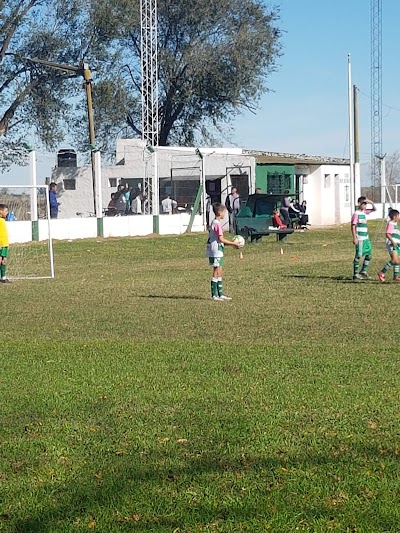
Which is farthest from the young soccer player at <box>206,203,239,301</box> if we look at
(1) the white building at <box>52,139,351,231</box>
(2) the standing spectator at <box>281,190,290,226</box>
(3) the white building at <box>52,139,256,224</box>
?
(3) the white building at <box>52,139,256,224</box>

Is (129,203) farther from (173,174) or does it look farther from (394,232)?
(394,232)

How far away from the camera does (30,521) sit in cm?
550

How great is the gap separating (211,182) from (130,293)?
24578 millimetres

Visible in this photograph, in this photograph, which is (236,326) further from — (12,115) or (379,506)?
(12,115)

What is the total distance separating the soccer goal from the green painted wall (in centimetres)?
1340

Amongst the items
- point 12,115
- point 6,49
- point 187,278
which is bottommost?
point 187,278

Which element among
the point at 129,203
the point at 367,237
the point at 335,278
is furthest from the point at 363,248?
the point at 129,203

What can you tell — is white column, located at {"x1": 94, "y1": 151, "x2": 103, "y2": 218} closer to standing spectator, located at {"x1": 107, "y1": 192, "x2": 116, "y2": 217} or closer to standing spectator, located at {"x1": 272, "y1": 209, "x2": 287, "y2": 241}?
standing spectator, located at {"x1": 107, "y1": 192, "x2": 116, "y2": 217}

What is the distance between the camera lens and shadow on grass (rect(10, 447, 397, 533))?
540cm

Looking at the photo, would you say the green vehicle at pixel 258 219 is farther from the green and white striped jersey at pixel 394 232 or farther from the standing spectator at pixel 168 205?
the green and white striped jersey at pixel 394 232

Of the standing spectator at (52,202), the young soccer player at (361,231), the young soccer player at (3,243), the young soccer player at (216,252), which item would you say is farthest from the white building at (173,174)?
the young soccer player at (216,252)

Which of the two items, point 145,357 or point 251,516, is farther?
point 145,357

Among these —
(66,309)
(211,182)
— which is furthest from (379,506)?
(211,182)

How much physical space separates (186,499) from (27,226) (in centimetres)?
2582
